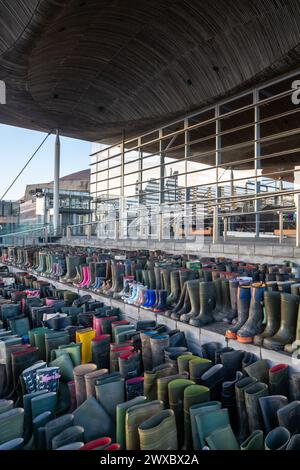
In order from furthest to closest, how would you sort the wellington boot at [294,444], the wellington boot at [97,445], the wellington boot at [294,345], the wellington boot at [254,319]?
the wellington boot at [254,319] < the wellington boot at [294,345] < the wellington boot at [97,445] < the wellington boot at [294,444]

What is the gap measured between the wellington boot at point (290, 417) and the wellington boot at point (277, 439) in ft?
0.47

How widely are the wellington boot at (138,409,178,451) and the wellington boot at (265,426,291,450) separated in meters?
0.53

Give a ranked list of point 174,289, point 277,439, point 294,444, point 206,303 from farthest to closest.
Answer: point 174,289, point 206,303, point 277,439, point 294,444

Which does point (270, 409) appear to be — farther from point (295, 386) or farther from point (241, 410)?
point (295, 386)

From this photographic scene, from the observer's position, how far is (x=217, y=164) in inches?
499

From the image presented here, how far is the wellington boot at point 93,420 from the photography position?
7.42 ft

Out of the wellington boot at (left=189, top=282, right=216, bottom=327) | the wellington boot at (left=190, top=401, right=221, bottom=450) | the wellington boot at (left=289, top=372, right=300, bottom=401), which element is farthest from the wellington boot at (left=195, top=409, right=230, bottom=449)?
the wellington boot at (left=189, top=282, right=216, bottom=327)

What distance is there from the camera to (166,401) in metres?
2.43

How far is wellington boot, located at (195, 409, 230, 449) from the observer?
6.57 ft

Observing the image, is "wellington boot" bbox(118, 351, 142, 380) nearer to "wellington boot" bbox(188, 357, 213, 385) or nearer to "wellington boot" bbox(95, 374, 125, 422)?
"wellington boot" bbox(95, 374, 125, 422)

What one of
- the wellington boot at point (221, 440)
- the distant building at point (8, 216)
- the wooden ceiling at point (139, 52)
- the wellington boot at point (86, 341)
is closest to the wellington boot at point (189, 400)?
the wellington boot at point (221, 440)

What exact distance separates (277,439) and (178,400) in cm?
→ 69

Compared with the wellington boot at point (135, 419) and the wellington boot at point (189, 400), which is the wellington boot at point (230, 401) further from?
the wellington boot at point (135, 419)

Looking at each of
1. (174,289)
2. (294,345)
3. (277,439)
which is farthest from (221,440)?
(174,289)
